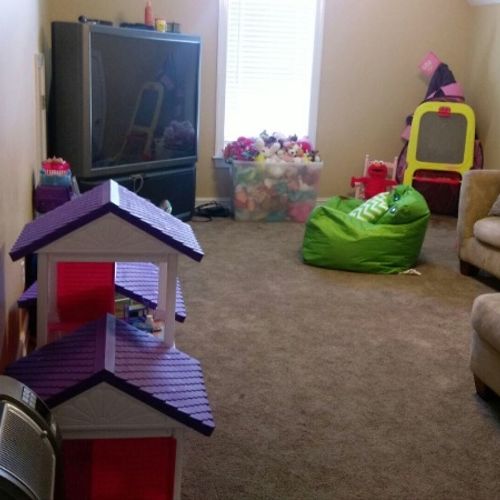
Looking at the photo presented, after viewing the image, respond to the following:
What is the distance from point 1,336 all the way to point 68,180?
1396 mm

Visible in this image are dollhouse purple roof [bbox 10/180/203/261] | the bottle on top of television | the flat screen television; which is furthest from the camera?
the bottle on top of television

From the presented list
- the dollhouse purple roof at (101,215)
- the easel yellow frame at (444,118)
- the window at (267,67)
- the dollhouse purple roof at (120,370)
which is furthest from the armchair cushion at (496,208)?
the dollhouse purple roof at (120,370)

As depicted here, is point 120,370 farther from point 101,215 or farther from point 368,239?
point 368,239

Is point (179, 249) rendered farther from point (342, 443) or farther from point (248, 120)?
point (248, 120)

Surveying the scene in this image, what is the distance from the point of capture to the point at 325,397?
100 inches

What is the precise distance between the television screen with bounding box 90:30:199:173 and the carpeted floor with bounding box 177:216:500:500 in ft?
3.12

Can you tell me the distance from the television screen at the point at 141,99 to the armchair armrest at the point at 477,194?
6.49ft

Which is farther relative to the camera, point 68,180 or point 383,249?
point 383,249

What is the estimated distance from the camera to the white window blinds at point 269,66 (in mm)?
5312

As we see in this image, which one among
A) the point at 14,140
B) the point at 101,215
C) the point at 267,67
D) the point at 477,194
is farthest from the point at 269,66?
the point at 101,215

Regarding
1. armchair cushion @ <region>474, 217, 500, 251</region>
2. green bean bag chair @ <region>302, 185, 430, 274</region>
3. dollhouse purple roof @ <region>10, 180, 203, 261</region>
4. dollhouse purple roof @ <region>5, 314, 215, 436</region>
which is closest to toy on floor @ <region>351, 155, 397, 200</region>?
green bean bag chair @ <region>302, 185, 430, 274</region>

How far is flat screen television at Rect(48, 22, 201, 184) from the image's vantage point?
13.3ft

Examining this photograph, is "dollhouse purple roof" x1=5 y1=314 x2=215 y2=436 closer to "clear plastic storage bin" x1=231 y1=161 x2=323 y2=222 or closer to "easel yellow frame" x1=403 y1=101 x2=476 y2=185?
"clear plastic storage bin" x1=231 y1=161 x2=323 y2=222

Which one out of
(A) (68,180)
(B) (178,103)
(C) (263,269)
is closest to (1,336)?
(A) (68,180)
